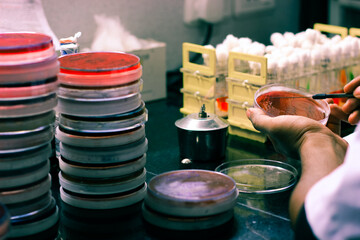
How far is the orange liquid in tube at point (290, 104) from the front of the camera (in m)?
1.39

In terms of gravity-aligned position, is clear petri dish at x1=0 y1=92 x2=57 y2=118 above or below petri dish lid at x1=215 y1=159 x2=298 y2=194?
above

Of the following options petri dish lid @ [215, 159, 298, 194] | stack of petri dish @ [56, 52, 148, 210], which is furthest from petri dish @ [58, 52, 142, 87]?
petri dish lid @ [215, 159, 298, 194]

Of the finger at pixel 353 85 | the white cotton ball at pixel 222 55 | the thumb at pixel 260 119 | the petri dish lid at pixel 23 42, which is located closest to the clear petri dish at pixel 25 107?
the petri dish lid at pixel 23 42

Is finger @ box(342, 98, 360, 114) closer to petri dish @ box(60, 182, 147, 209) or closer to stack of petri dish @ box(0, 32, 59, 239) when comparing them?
petri dish @ box(60, 182, 147, 209)

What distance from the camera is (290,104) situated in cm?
141

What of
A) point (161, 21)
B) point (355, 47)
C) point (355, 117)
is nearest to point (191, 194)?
point (355, 117)

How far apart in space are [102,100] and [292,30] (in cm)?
246

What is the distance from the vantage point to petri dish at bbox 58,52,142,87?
1.19 meters

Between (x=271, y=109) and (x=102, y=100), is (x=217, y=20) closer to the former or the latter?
(x=271, y=109)

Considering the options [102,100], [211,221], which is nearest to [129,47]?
[102,100]

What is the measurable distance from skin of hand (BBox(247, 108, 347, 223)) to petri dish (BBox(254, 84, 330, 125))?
0.24 feet

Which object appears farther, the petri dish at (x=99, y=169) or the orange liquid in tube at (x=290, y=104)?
the orange liquid in tube at (x=290, y=104)

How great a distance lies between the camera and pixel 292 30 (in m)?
3.40

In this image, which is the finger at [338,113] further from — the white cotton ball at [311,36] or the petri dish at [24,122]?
the petri dish at [24,122]
